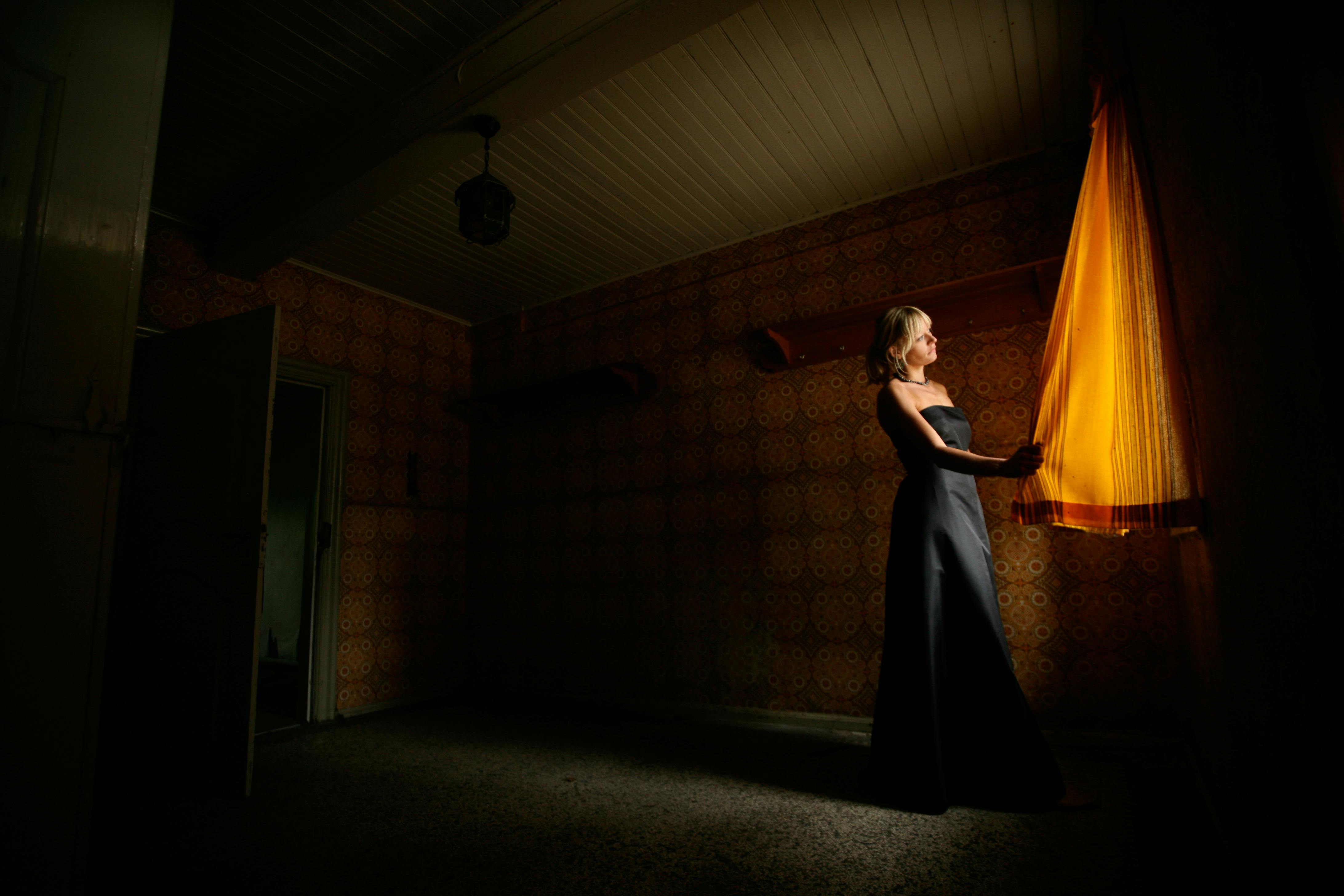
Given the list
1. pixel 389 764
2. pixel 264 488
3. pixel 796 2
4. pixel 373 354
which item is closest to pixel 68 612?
pixel 264 488

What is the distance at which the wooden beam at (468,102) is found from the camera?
2.17 meters

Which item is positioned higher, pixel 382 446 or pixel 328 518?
pixel 382 446

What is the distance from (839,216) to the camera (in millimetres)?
3570

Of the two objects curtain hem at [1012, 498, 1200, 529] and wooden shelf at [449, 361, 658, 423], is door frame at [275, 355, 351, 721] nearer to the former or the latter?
wooden shelf at [449, 361, 658, 423]

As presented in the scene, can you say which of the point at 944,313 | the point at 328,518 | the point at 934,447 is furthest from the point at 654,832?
the point at 328,518

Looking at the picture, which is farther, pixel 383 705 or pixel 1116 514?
pixel 383 705

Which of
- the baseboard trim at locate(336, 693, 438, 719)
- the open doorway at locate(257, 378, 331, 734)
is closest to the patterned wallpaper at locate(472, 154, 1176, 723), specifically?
the baseboard trim at locate(336, 693, 438, 719)

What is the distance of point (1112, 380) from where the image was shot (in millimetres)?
1506

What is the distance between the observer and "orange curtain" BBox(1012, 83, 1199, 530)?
1400mm

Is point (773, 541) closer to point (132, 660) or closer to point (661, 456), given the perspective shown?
point (661, 456)

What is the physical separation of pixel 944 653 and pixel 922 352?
1.01m

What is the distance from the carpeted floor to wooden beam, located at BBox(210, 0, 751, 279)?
2.58 m

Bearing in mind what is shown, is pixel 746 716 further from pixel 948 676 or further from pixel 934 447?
pixel 934 447

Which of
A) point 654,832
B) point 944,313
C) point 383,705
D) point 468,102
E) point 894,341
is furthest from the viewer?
point 383,705
